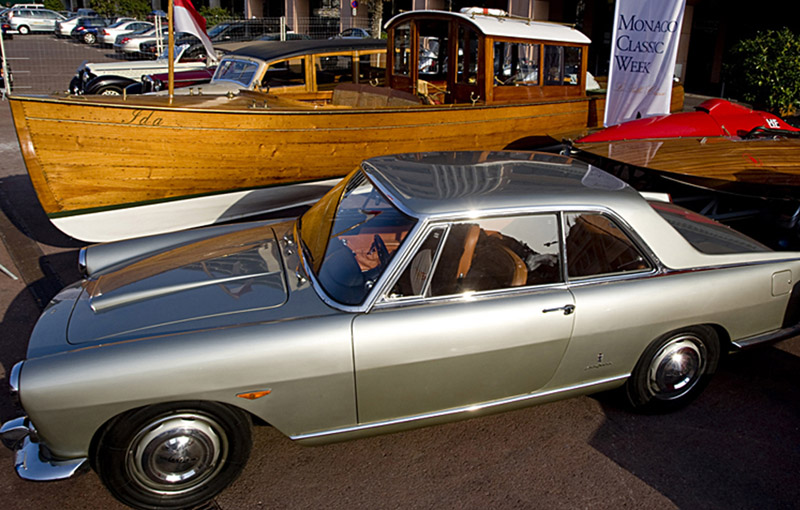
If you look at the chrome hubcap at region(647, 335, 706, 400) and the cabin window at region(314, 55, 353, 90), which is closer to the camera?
the chrome hubcap at region(647, 335, 706, 400)

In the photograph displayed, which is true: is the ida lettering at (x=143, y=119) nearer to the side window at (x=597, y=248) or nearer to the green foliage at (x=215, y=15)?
the side window at (x=597, y=248)

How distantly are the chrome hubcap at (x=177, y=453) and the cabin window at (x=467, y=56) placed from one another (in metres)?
6.24

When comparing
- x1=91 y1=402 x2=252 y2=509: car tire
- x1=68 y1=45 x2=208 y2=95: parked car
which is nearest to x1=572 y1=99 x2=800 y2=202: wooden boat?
x1=91 y1=402 x2=252 y2=509: car tire

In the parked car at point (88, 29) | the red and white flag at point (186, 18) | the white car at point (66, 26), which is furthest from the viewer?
the white car at point (66, 26)

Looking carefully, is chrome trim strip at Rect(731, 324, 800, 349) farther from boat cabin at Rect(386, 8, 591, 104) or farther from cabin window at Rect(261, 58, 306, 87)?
cabin window at Rect(261, 58, 306, 87)

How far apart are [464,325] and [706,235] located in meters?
1.84

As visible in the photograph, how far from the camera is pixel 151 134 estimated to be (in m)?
6.04

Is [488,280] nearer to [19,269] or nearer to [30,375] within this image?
[30,375]

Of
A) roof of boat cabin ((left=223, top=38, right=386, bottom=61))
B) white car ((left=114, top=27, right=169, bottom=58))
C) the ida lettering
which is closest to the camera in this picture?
the ida lettering

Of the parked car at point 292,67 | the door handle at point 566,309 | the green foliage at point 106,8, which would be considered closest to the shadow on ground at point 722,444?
the door handle at point 566,309

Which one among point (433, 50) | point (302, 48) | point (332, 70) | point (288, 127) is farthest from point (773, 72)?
point (288, 127)

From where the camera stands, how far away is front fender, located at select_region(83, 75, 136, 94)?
11.7 m

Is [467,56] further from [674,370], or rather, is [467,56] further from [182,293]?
[182,293]

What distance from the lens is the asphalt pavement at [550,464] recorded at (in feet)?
9.38
